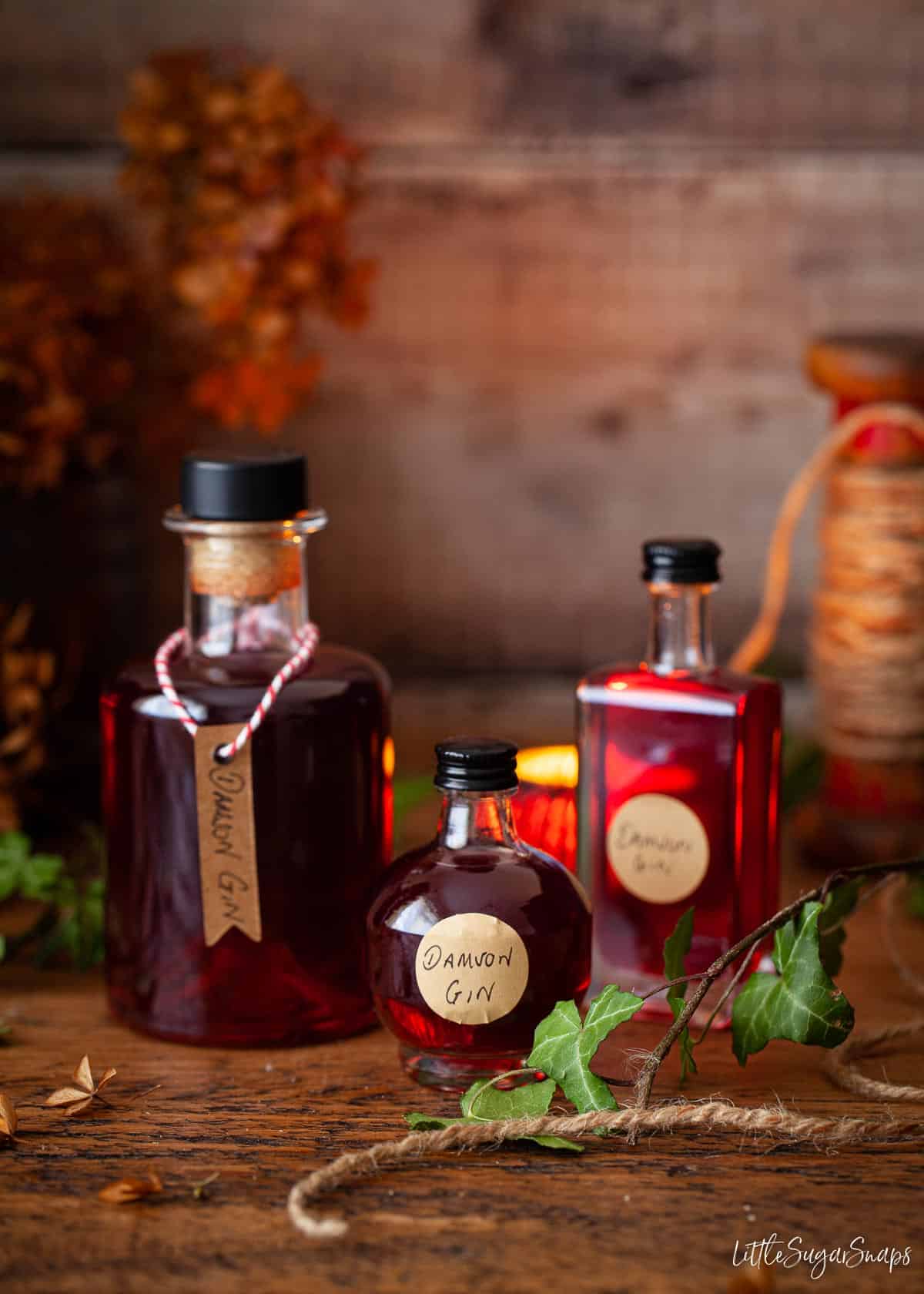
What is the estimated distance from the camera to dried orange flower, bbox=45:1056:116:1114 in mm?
703

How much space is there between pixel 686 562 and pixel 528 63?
0.64 m

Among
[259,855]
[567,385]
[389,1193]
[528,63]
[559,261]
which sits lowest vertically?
[389,1193]

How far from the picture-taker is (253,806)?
29.8 inches

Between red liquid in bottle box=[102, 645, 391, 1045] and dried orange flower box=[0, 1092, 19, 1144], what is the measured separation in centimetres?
11

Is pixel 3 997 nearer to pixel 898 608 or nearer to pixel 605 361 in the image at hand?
pixel 898 608

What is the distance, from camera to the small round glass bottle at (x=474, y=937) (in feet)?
2.28

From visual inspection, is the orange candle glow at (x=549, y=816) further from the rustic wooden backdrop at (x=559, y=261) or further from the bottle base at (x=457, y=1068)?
the rustic wooden backdrop at (x=559, y=261)

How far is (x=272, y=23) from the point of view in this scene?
1.23m

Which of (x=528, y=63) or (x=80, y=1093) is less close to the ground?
(x=528, y=63)

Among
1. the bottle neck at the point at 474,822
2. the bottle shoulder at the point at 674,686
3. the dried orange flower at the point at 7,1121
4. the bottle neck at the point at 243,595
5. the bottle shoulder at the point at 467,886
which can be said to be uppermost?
the bottle neck at the point at 243,595

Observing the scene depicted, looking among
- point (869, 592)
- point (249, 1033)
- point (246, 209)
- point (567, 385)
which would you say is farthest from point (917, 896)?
point (246, 209)

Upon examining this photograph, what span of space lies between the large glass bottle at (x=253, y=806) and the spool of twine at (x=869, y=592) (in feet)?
1.26

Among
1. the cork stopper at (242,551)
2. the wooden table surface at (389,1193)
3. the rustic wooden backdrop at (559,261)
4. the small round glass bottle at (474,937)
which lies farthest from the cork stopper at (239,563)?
the rustic wooden backdrop at (559,261)

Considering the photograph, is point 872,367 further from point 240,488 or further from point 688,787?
point 240,488
